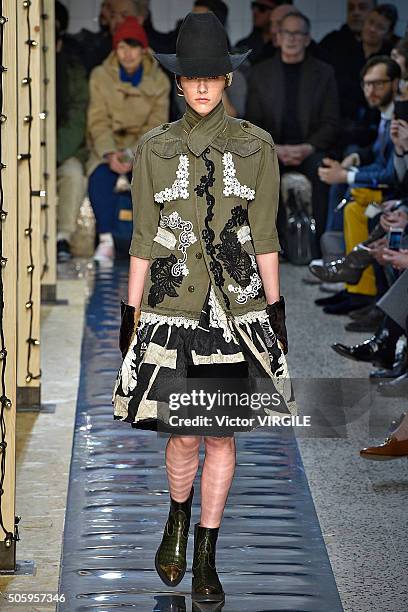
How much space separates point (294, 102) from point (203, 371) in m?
6.78

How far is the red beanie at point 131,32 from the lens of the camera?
10.3m

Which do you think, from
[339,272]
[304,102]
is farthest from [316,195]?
[339,272]

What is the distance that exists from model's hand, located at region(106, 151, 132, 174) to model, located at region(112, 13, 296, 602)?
6.59m

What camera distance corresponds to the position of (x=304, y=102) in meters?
10.2

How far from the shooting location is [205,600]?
12.3 feet

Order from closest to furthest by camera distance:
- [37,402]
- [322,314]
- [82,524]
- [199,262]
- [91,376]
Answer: [199,262] → [82,524] → [37,402] → [91,376] → [322,314]

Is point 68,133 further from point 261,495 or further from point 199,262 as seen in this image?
point 199,262

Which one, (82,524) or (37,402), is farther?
(37,402)

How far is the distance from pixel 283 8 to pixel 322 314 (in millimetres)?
3449

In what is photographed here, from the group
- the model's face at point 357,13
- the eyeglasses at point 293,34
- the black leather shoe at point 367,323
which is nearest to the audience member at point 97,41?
the eyeglasses at point 293,34

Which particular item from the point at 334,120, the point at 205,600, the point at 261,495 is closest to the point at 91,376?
the point at 261,495

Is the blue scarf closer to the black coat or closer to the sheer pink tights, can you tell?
the black coat

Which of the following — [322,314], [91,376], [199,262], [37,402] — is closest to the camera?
[199,262]

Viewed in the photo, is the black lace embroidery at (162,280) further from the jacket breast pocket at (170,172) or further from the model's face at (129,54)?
the model's face at (129,54)
